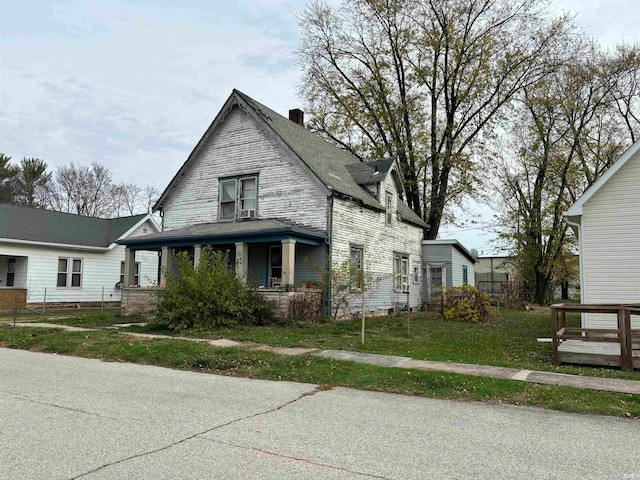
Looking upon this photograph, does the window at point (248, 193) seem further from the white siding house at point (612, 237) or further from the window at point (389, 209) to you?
the white siding house at point (612, 237)

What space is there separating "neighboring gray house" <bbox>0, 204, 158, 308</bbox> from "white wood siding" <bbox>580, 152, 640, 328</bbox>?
18127mm

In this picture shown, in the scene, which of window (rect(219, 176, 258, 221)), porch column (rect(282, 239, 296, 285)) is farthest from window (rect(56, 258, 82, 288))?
porch column (rect(282, 239, 296, 285))

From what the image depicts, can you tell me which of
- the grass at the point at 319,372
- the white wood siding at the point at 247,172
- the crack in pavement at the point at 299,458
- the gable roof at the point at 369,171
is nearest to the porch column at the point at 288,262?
the white wood siding at the point at 247,172

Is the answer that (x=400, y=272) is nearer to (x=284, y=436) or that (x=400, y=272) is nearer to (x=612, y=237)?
(x=612, y=237)

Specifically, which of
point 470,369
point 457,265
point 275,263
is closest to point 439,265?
point 457,265

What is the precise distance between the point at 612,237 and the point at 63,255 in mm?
23954

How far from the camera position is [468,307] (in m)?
20.0

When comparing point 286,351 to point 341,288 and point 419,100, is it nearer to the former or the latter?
point 341,288

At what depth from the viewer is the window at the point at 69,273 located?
24.9 metres

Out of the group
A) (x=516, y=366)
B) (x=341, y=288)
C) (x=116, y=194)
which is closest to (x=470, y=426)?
(x=516, y=366)

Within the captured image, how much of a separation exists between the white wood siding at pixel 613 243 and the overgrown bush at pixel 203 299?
977cm

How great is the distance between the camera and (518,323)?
1928 cm

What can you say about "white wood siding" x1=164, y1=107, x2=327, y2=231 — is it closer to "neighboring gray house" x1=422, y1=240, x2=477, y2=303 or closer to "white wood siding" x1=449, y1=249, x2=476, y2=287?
"neighboring gray house" x1=422, y1=240, x2=477, y2=303

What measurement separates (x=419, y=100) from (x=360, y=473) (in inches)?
1254
